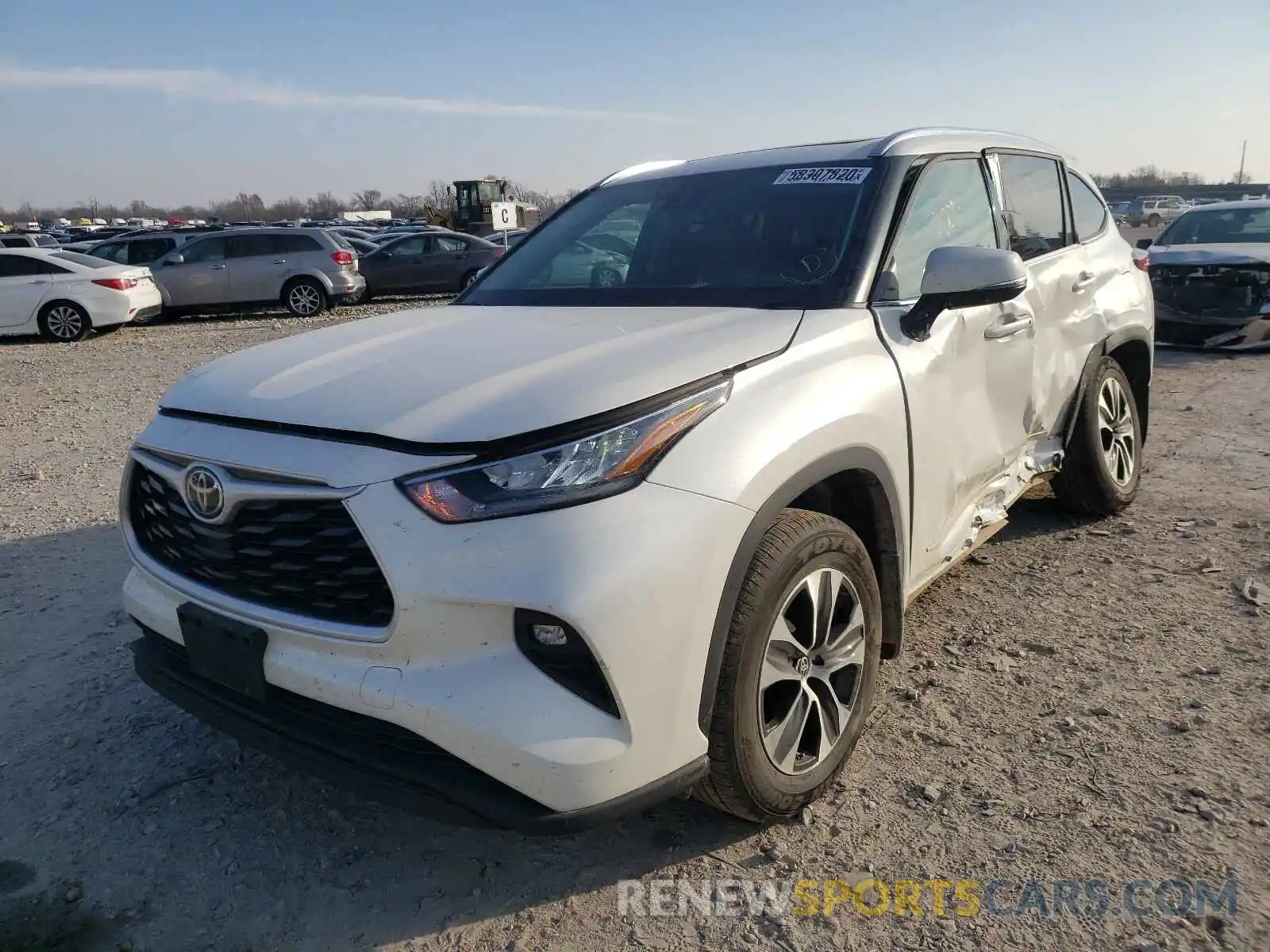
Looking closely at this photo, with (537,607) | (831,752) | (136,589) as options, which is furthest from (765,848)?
(136,589)

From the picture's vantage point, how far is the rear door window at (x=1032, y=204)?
12.9 feet

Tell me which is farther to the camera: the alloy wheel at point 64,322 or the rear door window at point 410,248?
the rear door window at point 410,248

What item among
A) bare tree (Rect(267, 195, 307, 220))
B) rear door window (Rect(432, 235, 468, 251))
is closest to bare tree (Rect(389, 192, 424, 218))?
bare tree (Rect(267, 195, 307, 220))

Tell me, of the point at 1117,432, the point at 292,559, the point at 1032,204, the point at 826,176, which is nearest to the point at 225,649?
the point at 292,559

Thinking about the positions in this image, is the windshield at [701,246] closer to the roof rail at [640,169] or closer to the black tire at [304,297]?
the roof rail at [640,169]

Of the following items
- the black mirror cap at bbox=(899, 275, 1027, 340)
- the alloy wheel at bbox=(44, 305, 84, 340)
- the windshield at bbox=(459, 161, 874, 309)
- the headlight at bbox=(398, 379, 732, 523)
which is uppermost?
the windshield at bbox=(459, 161, 874, 309)

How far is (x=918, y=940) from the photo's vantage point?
2141 millimetres

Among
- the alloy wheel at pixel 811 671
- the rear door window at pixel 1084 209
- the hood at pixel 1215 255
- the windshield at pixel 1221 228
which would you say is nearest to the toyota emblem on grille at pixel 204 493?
the alloy wheel at pixel 811 671

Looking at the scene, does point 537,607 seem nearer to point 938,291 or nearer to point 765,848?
point 765,848

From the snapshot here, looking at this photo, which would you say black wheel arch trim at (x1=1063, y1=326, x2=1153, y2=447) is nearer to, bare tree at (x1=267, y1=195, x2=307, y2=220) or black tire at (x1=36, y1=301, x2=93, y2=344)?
black tire at (x1=36, y1=301, x2=93, y2=344)

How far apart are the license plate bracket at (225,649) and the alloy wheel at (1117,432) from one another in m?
3.79

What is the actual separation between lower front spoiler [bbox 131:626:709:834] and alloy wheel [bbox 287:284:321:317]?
15686 mm

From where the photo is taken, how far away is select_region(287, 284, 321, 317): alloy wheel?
16859 mm

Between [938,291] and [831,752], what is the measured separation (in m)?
1.37
